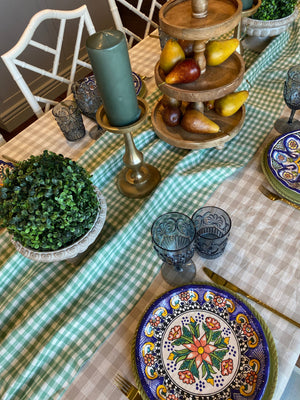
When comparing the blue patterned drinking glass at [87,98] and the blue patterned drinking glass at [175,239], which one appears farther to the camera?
the blue patterned drinking glass at [87,98]

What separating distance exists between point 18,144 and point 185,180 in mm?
550

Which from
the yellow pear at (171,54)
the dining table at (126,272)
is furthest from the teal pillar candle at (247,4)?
the yellow pear at (171,54)

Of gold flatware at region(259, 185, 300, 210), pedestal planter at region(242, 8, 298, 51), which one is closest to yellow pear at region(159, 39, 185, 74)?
gold flatware at region(259, 185, 300, 210)

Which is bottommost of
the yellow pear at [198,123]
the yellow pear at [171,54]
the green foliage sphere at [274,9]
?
the yellow pear at [198,123]

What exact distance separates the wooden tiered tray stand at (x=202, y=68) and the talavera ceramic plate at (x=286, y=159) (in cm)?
13

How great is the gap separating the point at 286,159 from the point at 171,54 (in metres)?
0.38

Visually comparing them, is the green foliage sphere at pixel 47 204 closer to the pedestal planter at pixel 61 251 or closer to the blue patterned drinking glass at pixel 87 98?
the pedestal planter at pixel 61 251

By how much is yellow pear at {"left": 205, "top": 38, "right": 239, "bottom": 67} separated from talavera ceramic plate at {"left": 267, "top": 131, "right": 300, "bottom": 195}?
0.25 metres

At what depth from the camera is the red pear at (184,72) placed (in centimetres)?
61

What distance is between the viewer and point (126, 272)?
0.68 metres

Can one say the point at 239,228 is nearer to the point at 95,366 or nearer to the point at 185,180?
the point at 185,180

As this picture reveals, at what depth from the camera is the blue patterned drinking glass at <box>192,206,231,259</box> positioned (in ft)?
2.05

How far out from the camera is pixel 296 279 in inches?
24.3

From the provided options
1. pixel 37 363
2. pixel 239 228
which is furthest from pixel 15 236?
pixel 239 228
